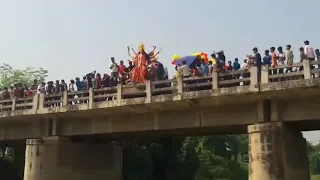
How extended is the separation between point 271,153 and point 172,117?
4.21 meters

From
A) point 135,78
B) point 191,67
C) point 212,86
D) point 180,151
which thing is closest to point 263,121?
point 212,86

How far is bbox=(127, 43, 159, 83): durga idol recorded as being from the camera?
626 inches

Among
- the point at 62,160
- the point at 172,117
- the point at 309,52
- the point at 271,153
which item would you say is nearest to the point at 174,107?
the point at 172,117

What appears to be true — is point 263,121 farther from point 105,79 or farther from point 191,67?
point 105,79

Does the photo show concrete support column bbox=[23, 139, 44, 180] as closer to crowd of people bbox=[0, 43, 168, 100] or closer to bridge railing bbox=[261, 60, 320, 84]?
crowd of people bbox=[0, 43, 168, 100]

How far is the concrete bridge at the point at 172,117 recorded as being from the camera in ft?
43.4

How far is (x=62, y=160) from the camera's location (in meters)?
18.6

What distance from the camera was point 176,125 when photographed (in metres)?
15.9

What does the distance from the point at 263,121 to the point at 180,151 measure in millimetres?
18915

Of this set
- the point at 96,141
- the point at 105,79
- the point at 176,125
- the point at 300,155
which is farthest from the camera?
the point at 96,141

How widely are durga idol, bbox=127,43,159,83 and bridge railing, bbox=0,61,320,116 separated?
1.21 feet

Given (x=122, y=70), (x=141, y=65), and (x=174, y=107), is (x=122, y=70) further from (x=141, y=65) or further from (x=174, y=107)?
(x=174, y=107)

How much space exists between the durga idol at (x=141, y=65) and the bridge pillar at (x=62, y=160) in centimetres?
503

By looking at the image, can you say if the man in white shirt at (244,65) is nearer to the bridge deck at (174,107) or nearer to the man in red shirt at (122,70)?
the bridge deck at (174,107)
